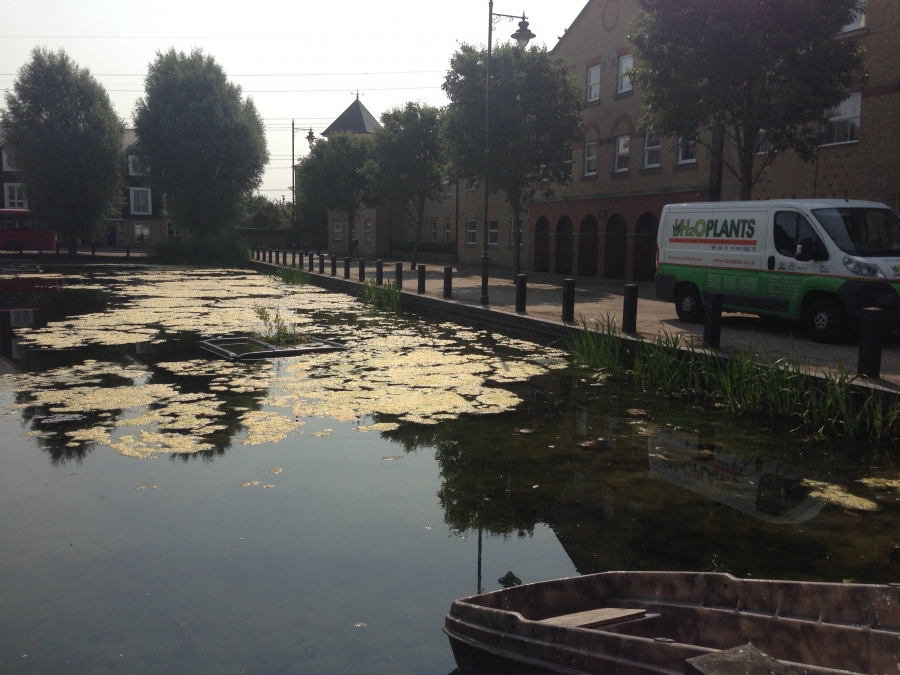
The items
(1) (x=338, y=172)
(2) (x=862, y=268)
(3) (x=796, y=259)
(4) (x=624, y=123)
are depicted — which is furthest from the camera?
(1) (x=338, y=172)

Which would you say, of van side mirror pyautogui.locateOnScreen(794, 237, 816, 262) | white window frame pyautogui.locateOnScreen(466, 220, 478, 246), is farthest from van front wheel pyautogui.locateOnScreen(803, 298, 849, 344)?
white window frame pyautogui.locateOnScreen(466, 220, 478, 246)

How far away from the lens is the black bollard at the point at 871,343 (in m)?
8.13

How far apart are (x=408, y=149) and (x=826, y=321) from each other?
27.6m

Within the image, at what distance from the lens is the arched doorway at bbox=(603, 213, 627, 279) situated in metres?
30.4

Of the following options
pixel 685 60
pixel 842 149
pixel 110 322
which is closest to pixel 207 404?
pixel 110 322

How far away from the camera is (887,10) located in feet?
62.6

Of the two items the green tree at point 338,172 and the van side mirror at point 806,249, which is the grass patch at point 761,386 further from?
the green tree at point 338,172

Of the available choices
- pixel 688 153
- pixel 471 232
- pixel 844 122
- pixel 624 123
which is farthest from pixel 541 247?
pixel 844 122

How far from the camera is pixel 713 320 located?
10430 mm

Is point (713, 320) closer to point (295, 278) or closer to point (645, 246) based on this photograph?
point (645, 246)

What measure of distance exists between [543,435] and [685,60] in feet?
46.2

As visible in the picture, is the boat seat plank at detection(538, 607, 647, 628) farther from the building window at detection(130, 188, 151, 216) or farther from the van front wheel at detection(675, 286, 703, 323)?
the building window at detection(130, 188, 151, 216)

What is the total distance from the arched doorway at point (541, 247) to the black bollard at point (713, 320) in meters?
24.9

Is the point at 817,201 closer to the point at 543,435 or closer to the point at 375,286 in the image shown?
the point at 543,435
